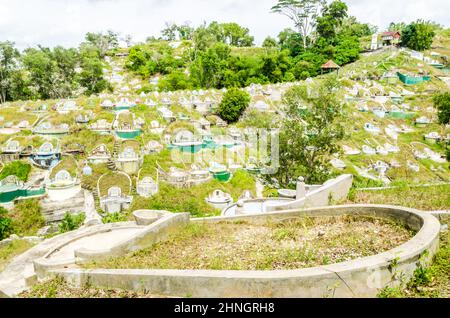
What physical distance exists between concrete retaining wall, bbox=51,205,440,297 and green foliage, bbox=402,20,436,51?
187 ft

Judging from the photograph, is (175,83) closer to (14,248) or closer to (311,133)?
(311,133)

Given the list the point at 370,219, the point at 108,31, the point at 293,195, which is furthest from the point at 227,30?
the point at 370,219

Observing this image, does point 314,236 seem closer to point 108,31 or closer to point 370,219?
point 370,219

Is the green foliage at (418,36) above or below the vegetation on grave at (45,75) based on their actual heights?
above

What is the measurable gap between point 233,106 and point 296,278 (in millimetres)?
29560

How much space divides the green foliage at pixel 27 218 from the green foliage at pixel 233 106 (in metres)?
18.3

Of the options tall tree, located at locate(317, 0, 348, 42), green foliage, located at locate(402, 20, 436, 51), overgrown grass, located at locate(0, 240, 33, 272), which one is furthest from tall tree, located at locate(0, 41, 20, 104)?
green foliage, located at locate(402, 20, 436, 51)

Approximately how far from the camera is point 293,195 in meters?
11.1

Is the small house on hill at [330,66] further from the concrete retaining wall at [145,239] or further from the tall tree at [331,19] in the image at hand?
the concrete retaining wall at [145,239]

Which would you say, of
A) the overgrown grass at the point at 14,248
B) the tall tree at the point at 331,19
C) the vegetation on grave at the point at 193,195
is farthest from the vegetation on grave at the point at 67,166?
the tall tree at the point at 331,19

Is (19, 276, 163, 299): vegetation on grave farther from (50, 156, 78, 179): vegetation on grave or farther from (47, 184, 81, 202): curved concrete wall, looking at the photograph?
(50, 156, 78, 179): vegetation on grave

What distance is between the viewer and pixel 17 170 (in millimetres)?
20969

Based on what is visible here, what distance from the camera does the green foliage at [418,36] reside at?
2064 inches
